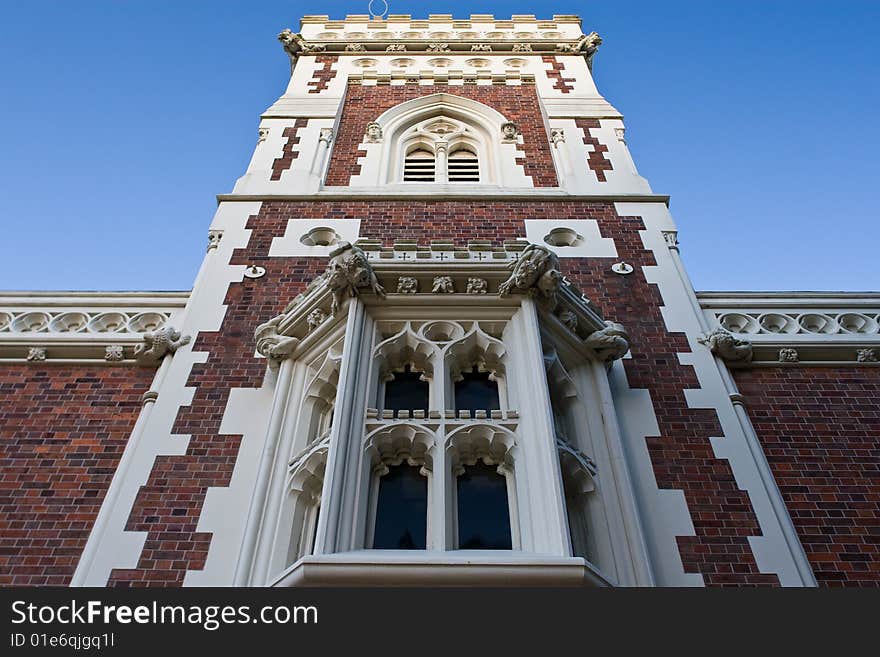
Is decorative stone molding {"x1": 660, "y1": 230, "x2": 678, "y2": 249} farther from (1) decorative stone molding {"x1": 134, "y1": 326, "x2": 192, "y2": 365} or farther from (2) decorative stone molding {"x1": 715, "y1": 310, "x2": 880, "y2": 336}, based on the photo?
(1) decorative stone molding {"x1": 134, "y1": 326, "x2": 192, "y2": 365}

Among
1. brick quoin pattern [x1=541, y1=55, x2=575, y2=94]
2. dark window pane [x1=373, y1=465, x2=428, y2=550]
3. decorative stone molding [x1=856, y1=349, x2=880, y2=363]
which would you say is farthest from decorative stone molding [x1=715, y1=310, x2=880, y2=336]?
brick quoin pattern [x1=541, y1=55, x2=575, y2=94]

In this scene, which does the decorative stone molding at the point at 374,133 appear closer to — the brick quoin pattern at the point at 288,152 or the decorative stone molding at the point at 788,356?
the brick quoin pattern at the point at 288,152

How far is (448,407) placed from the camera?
827 centimetres

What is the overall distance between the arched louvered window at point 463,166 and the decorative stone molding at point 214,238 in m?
4.52

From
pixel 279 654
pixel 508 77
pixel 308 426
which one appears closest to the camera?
pixel 279 654

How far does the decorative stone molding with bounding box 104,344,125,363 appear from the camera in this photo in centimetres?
1009

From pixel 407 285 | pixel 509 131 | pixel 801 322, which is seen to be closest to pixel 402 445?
pixel 407 285

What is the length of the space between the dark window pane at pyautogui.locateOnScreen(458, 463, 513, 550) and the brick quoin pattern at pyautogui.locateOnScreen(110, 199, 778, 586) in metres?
1.62

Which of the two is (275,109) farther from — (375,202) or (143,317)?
(143,317)

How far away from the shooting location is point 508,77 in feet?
61.2

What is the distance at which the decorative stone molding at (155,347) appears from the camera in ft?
32.9

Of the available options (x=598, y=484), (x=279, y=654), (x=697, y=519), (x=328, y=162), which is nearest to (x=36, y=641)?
(x=279, y=654)

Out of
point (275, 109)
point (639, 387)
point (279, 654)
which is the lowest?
point (279, 654)

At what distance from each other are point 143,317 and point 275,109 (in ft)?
23.1
